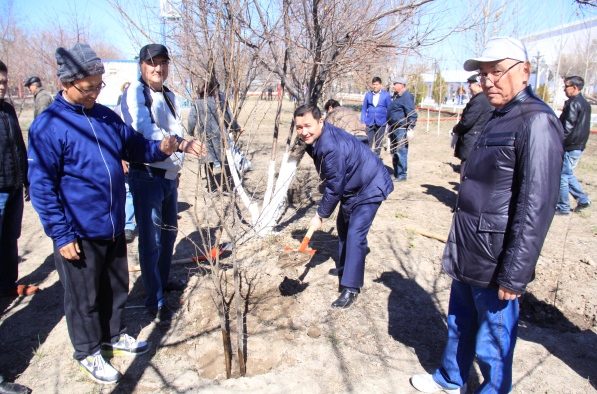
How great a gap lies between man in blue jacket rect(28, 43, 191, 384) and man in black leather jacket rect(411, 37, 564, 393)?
1.89 metres

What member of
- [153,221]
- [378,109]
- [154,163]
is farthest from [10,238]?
[378,109]

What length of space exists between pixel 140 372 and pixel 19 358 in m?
0.90

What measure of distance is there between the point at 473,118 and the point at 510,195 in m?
3.74

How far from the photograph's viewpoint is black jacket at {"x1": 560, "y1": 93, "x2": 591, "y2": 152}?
5.69m

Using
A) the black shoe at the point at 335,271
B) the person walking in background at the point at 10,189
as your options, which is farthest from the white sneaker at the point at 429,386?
the person walking in background at the point at 10,189

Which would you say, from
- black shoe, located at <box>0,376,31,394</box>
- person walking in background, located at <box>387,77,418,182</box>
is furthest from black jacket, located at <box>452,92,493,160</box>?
black shoe, located at <box>0,376,31,394</box>

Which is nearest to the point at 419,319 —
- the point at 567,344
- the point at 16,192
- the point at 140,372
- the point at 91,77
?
the point at 567,344

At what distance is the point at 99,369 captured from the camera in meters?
2.59

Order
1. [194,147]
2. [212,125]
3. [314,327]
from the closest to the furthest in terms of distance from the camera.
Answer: [194,147]
[314,327]
[212,125]

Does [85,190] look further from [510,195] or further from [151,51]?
[510,195]

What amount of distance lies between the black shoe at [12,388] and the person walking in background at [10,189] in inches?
55.3

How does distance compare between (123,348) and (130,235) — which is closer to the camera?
(123,348)

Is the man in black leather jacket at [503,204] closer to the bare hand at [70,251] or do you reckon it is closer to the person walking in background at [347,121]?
the bare hand at [70,251]

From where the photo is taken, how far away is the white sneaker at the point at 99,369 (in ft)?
8.45
